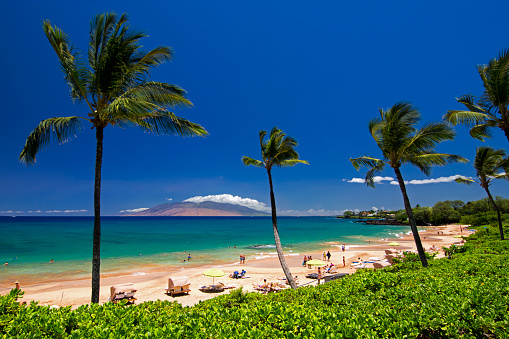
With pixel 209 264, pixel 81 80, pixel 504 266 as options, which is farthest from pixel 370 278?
pixel 209 264

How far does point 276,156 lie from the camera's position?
12578mm

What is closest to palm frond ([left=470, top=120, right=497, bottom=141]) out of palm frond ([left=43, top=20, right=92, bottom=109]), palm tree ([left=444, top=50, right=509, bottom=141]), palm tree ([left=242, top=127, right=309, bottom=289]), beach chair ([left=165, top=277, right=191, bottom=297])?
palm tree ([left=444, top=50, right=509, bottom=141])

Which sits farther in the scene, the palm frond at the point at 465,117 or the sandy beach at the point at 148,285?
the sandy beach at the point at 148,285

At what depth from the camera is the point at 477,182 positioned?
62.4 feet

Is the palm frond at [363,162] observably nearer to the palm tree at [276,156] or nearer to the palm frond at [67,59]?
the palm tree at [276,156]

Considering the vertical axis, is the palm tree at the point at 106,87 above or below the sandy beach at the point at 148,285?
above

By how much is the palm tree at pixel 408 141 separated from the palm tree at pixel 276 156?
151 inches

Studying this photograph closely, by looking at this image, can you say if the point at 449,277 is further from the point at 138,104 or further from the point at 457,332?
the point at 138,104

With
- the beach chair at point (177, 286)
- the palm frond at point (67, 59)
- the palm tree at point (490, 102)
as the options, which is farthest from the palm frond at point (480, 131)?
the beach chair at point (177, 286)

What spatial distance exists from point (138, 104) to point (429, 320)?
7.39 metres

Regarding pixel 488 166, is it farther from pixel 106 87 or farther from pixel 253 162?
pixel 106 87

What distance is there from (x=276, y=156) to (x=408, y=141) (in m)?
6.26

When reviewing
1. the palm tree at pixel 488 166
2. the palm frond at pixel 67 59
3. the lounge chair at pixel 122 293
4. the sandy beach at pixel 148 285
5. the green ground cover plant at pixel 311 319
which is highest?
the palm frond at pixel 67 59

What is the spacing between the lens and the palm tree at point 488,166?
17.5 metres
